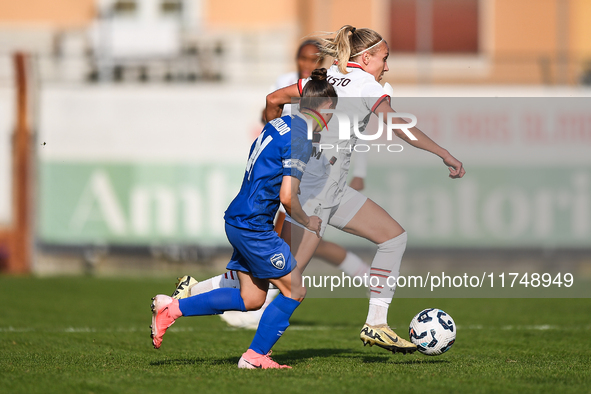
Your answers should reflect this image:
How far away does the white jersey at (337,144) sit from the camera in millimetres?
4895

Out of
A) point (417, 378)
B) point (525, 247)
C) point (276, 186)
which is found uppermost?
point (276, 186)

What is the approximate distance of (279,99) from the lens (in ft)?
16.6

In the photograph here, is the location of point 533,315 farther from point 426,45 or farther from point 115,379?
point 426,45

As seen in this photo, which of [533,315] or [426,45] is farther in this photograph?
[426,45]

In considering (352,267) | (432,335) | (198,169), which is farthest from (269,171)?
(198,169)

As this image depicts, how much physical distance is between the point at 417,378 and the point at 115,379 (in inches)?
61.8

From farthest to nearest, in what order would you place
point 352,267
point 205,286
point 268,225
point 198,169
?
point 198,169 < point 352,267 < point 205,286 < point 268,225

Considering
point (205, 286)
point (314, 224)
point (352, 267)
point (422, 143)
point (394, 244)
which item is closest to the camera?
point (314, 224)

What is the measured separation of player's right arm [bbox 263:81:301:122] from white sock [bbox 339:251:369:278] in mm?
1326

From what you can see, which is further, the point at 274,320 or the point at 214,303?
the point at 214,303

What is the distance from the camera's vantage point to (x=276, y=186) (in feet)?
14.6

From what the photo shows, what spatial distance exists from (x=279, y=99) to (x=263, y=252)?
3.74 feet

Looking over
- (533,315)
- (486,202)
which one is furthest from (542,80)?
(533,315)

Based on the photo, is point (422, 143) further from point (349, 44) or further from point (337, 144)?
point (349, 44)
